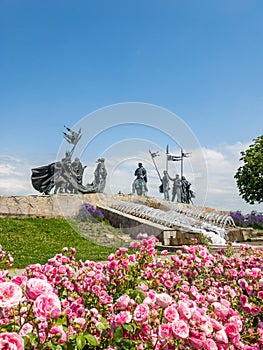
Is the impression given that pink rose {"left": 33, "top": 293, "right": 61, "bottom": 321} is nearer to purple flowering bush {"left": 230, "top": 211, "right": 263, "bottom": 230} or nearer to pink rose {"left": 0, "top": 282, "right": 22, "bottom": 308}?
pink rose {"left": 0, "top": 282, "right": 22, "bottom": 308}

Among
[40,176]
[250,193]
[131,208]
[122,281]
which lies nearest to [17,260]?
[122,281]

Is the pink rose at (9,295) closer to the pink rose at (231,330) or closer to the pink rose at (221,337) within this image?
the pink rose at (221,337)

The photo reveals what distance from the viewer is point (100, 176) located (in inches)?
810

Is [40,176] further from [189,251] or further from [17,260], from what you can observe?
[189,251]

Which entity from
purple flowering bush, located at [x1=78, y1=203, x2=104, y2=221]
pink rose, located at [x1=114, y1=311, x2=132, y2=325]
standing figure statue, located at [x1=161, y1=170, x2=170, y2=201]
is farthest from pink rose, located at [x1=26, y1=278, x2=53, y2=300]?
standing figure statue, located at [x1=161, y1=170, x2=170, y2=201]

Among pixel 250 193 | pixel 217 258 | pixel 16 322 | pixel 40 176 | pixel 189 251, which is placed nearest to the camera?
pixel 16 322

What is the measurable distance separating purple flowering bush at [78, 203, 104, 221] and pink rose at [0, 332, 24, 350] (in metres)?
15.3

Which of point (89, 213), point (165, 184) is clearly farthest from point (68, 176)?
point (165, 184)

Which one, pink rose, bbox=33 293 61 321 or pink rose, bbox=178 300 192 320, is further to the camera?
pink rose, bbox=178 300 192 320

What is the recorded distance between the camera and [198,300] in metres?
2.27

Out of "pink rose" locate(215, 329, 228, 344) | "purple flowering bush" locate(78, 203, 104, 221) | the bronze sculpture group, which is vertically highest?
the bronze sculpture group

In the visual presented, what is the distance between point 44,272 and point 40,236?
929 centimetres

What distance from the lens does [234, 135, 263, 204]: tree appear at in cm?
2331

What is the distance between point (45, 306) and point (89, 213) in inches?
636
